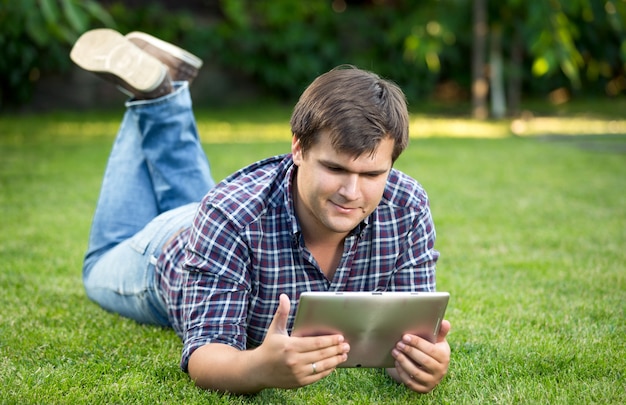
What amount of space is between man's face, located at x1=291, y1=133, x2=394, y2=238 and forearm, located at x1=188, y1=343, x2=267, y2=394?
1.55 ft

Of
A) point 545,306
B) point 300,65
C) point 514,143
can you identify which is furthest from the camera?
point 300,65

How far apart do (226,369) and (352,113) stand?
86cm

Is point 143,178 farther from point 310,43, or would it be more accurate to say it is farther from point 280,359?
point 310,43

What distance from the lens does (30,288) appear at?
13.1 feet

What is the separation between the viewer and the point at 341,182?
2.42 m

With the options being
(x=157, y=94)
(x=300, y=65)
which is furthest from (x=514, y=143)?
(x=157, y=94)

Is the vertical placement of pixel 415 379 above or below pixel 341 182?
below

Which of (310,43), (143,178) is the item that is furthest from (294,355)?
(310,43)

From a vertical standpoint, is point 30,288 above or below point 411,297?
below

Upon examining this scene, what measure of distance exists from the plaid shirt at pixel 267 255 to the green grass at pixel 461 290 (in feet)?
0.86

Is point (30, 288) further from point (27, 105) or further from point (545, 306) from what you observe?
point (27, 105)

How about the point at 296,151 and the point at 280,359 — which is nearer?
the point at 280,359

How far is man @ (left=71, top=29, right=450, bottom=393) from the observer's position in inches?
94.3

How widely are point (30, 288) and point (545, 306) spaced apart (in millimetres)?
2465
